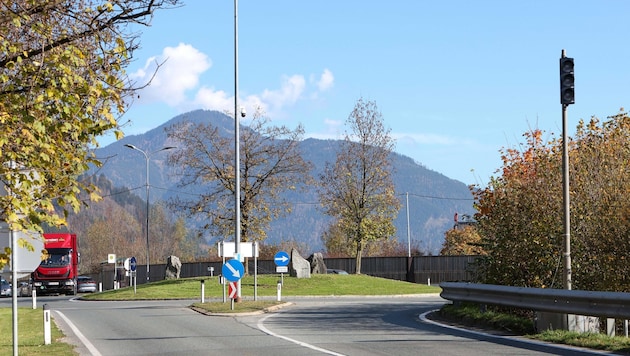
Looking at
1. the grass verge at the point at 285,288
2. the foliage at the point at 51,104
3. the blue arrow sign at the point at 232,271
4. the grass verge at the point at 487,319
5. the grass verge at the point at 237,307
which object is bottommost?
the grass verge at the point at 285,288

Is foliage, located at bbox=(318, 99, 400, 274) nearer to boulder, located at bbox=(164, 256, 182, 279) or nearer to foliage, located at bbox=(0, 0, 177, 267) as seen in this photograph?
boulder, located at bbox=(164, 256, 182, 279)

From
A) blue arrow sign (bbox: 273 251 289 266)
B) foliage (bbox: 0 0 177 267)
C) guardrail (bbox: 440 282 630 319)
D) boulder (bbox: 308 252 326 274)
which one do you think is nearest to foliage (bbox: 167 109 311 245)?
boulder (bbox: 308 252 326 274)

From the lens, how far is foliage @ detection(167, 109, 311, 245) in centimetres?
5244

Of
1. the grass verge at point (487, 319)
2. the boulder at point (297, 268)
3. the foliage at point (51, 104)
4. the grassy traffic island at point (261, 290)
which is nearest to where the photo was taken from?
the foliage at point (51, 104)

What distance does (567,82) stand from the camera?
18.5 metres

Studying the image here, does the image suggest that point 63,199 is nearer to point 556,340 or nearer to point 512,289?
point 556,340

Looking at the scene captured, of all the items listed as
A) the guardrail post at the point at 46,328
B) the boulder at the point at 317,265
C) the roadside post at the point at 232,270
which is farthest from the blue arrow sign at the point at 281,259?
the boulder at the point at 317,265

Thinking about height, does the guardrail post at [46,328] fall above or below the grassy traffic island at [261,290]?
above

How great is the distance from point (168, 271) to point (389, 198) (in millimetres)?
15478

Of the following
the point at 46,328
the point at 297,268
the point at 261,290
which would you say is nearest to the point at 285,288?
the point at 261,290

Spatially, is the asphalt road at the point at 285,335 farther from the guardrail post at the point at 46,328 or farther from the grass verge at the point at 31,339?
the guardrail post at the point at 46,328

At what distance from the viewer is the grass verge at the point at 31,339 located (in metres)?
17.1

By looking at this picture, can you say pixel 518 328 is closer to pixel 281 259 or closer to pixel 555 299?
pixel 555 299

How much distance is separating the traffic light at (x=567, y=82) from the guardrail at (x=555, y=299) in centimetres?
390
